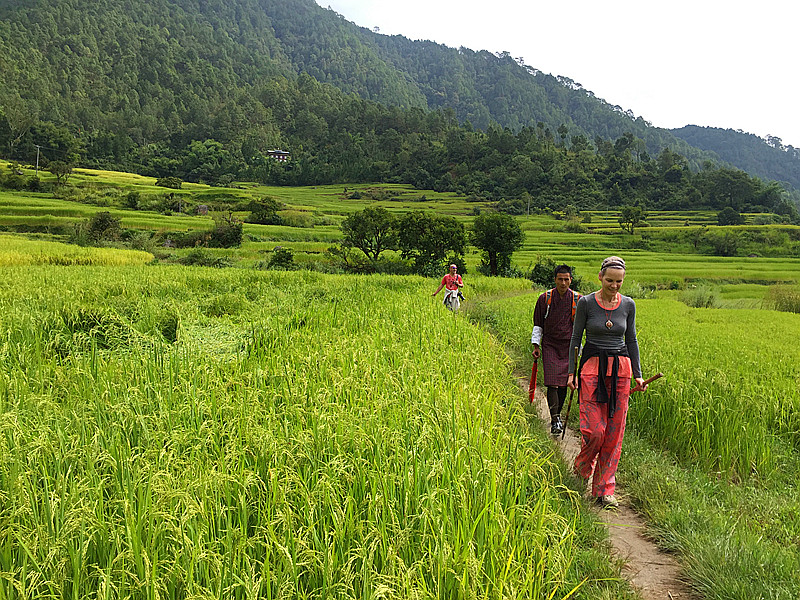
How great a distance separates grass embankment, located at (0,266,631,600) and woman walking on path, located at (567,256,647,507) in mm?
611

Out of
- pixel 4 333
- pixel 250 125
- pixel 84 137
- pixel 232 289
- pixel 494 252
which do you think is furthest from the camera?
pixel 250 125

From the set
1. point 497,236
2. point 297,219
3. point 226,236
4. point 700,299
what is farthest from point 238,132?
point 700,299

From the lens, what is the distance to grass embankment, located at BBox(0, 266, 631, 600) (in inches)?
72.7

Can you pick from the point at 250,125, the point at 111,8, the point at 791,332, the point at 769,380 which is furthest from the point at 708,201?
the point at 111,8

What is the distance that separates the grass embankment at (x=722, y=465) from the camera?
9.80 ft

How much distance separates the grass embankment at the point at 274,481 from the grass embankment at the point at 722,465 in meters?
0.73

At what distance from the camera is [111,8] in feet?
513

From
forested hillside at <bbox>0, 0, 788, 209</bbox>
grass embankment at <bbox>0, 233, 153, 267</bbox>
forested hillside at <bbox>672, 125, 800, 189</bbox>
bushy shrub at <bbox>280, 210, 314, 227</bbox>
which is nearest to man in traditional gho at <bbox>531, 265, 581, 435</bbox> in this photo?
grass embankment at <bbox>0, 233, 153, 267</bbox>

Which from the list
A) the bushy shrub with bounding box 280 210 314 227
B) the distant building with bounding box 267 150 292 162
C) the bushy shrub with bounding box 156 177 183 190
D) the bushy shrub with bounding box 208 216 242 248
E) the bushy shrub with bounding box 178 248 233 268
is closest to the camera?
the bushy shrub with bounding box 178 248 233 268

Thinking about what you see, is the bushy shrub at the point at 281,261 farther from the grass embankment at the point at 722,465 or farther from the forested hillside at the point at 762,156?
the forested hillside at the point at 762,156

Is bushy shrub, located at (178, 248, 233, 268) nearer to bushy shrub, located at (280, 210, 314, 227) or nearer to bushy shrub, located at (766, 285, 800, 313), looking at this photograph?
bushy shrub, located at (280, 210, 314, 227)

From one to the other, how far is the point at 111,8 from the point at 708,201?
181m

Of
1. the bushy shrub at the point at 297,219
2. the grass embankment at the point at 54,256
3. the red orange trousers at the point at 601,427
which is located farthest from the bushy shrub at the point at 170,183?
the red orange trousers at the point at 601,427

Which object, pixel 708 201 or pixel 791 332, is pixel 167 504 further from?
pixel 708 201
